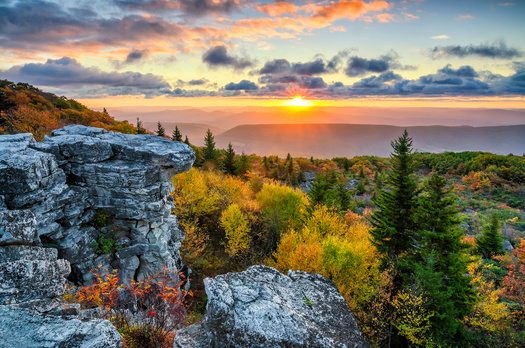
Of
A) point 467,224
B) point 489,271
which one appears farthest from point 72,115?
point 467,224

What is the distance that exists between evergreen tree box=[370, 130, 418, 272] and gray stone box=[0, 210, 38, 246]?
79.3 ft

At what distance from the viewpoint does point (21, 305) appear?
908 centimetres

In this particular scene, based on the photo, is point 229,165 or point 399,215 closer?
point 399,215

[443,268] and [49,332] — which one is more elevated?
[49,332]

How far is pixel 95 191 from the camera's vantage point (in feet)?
63.8

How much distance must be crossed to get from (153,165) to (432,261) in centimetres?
2221

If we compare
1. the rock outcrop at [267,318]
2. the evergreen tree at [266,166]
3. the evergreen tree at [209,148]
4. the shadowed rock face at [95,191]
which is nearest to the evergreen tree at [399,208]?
the rock outcrop at [267,318]

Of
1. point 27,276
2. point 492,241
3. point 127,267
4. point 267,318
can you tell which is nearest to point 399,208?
point 492,241

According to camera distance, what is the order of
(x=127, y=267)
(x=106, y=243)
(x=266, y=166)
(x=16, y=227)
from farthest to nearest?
1. (x=266, y=166)
2. (x=127, y=267)
3. (x=106, y=243)
4. (x=16, y=227)

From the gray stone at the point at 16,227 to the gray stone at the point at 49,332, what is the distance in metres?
5.05

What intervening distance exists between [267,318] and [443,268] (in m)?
16.8

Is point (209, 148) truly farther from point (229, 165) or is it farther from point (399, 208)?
point (399, 208)

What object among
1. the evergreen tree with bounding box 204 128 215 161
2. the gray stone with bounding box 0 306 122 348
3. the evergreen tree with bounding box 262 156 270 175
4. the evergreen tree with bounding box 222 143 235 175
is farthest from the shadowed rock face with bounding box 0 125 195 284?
the evergreen tree with bounding box 262 156 270 175

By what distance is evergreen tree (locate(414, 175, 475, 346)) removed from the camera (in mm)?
18422
